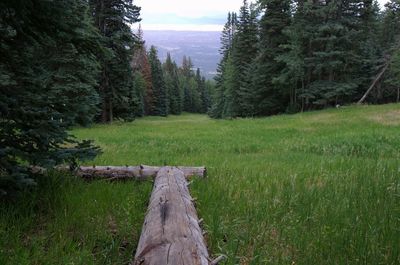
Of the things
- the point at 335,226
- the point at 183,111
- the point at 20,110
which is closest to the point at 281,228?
the point at 335,226

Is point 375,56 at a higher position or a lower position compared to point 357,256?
higher

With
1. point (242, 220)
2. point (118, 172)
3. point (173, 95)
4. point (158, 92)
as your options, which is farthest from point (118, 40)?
point (173, 95)

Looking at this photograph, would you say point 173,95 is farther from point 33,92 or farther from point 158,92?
point 33,92

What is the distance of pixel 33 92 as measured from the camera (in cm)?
470

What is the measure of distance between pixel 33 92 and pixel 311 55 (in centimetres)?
3738

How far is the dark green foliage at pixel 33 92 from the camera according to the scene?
4.26 metres

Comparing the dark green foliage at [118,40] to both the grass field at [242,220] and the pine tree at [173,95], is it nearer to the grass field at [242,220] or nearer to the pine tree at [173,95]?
the grass field at [242,220]

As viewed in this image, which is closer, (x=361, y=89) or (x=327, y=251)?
(x=327, y=251)

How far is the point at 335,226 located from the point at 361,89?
157 feet

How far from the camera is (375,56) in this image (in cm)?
4678

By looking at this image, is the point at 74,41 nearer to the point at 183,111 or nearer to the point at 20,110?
the point at 20,110

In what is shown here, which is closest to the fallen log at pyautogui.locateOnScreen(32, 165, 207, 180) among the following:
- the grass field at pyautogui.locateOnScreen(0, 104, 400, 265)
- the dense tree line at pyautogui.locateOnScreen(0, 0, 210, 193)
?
the grass field at pyautogui.locateOnScreen(0, 104, 400, 265)

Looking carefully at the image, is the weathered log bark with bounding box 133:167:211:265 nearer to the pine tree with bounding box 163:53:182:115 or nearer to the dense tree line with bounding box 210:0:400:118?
the dense tree line with bounding box 210:0:400:118

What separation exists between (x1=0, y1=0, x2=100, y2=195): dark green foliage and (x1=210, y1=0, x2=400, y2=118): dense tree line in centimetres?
3217
